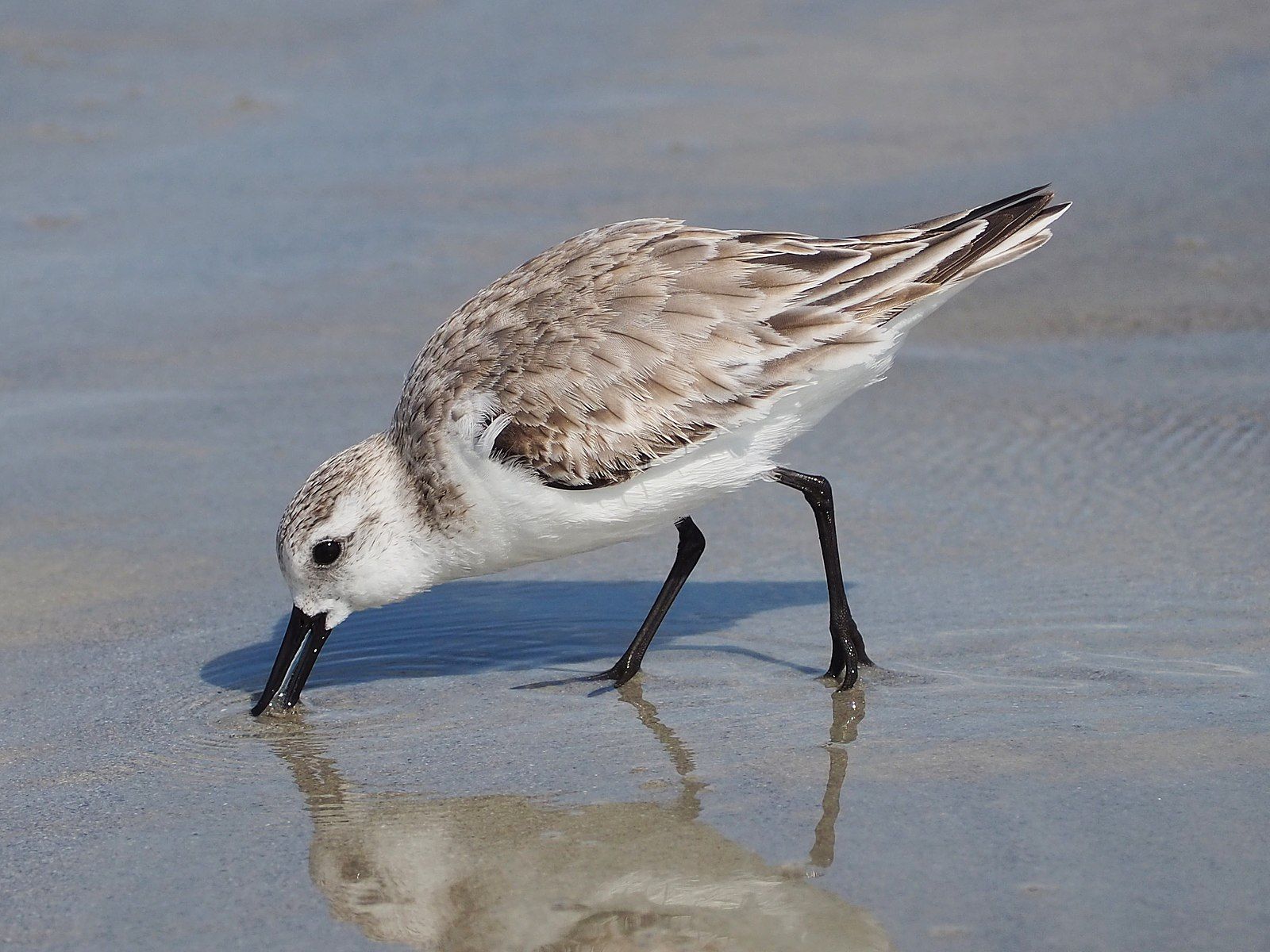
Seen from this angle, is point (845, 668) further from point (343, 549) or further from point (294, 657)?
point (294, 657)

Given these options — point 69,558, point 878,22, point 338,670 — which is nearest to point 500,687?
point 338,670

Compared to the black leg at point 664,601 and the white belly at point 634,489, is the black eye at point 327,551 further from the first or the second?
the black leg at point 664,601

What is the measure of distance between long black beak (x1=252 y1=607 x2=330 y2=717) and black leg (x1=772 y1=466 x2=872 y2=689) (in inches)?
66.9

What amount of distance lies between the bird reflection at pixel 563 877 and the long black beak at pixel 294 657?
0.64m

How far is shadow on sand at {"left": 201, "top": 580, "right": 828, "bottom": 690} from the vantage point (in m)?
5.78

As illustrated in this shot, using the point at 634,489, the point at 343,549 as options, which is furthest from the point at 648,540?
the point at 343,549

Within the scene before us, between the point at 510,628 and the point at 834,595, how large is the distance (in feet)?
Answer: 4.32

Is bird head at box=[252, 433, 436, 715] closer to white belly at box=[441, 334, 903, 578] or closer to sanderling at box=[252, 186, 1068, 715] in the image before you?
sanderling at box=[252, 186, 1068, 715]

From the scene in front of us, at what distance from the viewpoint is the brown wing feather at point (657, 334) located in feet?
17.5

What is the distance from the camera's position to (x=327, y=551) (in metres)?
5.49

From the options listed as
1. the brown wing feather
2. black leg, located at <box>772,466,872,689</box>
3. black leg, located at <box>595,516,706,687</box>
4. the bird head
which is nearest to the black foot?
black leg, located at <box>772,466,872,689</box>

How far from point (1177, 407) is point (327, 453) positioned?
4036mm

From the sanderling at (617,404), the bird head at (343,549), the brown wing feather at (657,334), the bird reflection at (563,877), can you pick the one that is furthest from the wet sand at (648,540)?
the brown wing feather at (657,334)

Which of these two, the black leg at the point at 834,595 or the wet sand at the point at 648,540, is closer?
the wet sand at the point at 648,540
